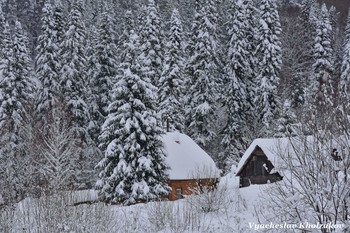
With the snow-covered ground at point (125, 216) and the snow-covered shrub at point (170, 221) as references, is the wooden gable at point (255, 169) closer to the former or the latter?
the snow-covered ground at point (125, 216)

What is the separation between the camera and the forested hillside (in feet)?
90.2

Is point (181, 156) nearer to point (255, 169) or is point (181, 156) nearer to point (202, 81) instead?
point (255, 169)

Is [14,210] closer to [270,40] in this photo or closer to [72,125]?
[72,125]

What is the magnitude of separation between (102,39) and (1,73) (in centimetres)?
1134

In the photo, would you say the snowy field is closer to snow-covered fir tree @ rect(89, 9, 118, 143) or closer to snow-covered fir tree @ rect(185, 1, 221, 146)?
snow-covered fir tree @ rect(185, 1, 221, 146)

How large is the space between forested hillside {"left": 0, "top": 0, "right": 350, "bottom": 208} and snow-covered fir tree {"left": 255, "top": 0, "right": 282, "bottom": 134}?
0.10 meters

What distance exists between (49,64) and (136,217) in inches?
1116

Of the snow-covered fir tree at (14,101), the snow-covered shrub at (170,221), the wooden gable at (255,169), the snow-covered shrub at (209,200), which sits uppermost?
the snow-covered fir tree at (14,101)

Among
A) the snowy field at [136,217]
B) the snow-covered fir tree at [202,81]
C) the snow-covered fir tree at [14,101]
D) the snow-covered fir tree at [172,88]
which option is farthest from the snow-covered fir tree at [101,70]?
the snowy field at [136,217]

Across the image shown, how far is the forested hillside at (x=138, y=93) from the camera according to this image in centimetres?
2748

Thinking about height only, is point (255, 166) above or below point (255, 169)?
above

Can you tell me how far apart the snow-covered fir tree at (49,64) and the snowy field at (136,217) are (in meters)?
23.8

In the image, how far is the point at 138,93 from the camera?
27906 millimetres

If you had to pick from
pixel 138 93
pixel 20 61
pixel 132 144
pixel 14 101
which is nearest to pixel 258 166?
pixel 132 144
